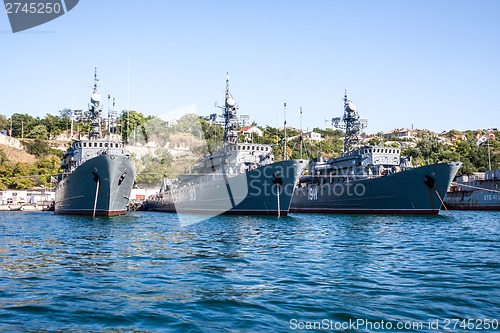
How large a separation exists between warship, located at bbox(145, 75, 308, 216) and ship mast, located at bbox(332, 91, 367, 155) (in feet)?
50.7

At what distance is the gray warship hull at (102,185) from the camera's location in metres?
39.6

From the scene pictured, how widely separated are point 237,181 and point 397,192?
17.1 metres

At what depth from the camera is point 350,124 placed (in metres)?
63.9

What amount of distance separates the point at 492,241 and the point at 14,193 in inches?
3615

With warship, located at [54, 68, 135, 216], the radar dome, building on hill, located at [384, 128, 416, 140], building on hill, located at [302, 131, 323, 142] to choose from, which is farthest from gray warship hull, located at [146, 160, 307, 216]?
building on hill, located at [384, 128, 416, 140]

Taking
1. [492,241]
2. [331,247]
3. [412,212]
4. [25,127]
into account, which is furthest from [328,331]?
[25,127]

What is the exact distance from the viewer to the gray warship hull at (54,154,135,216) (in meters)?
39.6

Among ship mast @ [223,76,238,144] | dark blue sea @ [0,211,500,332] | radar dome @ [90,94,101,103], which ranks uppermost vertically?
radar dome @ [90,94,101,103]

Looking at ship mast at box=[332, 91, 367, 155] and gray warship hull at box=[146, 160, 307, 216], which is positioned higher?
ship mast at box=[332, 91, 367, 155]

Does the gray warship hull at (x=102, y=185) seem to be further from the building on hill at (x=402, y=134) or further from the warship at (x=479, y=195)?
the building on hill at (x=402, y=134)

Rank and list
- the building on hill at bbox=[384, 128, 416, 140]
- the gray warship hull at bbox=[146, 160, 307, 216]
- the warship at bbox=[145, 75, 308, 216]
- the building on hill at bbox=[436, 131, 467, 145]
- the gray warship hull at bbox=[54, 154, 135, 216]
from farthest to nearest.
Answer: the building on hill at bbox=[384, 128, 416, 140], the building on hill at bbox=[436, 131, 467, 145], the warship at bbox=[145, 75, 308, 216], the gray warship hull at bbox=[146, 160, 307, 216], the gray warship hull at bbox=[54, 154, 135, 216]

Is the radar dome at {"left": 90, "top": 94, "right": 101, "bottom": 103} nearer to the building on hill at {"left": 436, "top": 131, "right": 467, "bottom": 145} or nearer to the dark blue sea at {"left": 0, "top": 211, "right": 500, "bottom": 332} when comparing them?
the dark blue sea at {"left": 0, "top": 211, "right": 500, "bottom": 332}

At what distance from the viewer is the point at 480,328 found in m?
7.62

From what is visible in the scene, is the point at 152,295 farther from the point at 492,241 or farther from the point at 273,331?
the point at 492,241
